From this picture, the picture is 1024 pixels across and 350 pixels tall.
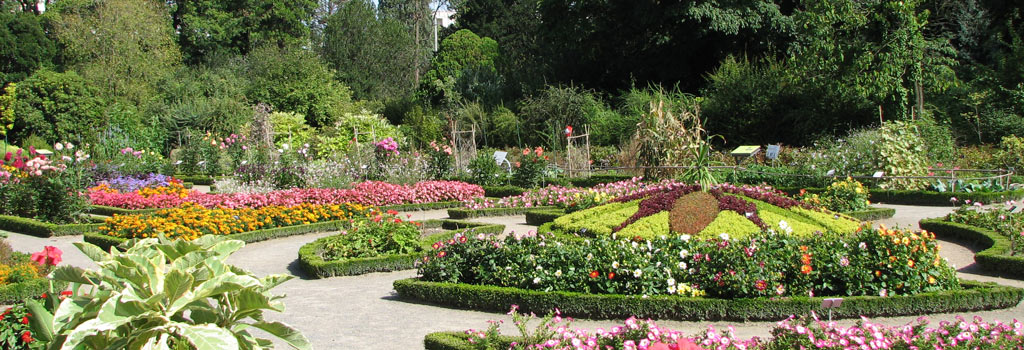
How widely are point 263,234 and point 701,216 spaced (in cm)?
563

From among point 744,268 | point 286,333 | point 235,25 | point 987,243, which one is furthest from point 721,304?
point 235,25

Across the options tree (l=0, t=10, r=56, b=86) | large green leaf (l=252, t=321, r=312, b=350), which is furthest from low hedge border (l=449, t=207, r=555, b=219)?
tree (l=0, t=10, r=56, b=86)

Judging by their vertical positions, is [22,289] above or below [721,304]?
above

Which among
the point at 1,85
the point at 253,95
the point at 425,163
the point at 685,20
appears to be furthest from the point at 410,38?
the point at 425,163

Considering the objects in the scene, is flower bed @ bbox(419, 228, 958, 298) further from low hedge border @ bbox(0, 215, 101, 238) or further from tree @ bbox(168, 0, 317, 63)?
tree @ bbox(168, 0, 317, 63)

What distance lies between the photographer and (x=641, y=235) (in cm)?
805

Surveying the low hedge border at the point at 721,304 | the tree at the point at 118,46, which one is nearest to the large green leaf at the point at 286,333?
the low hedge border at the point at 721,304

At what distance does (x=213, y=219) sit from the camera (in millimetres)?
9852

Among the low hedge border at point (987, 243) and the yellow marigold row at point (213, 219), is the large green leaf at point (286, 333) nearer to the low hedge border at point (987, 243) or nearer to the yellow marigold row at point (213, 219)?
the yellow marigold row at point (213, 219)

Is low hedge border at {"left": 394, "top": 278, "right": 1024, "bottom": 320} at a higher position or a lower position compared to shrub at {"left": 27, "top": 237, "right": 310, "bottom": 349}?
lower

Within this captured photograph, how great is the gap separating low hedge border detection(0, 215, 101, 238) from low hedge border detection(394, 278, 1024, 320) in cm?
725

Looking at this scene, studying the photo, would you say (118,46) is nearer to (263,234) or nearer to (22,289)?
(263,234)

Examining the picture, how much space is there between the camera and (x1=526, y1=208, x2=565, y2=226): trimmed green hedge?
36.1 ft

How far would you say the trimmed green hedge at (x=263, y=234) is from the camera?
948cm
